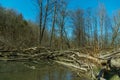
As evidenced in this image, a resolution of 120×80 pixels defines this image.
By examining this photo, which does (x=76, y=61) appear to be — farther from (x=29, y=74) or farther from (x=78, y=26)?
(x=78, y=26)

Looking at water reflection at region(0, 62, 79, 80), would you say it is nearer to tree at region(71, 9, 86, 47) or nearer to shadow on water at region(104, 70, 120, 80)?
shadow on water at region(104, 70, 120, 80)

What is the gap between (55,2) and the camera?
1067 inches

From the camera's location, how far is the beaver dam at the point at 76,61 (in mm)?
7026

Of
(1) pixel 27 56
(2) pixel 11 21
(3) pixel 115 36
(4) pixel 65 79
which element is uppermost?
(2) pixel 11 21

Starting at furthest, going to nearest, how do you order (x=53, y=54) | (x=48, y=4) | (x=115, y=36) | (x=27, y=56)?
(x=115, y=36) → (x=48, y=4) → (x=53, y=54) → (x=27, y=56)

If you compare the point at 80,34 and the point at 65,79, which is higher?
the point at 80,34

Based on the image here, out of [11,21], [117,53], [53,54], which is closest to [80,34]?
[11,21]

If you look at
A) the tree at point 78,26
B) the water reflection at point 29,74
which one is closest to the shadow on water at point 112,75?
the water reflection at point 29,74

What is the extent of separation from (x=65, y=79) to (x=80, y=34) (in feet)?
113

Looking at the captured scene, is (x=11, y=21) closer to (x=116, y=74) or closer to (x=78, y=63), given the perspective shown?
(x=78, y=63)

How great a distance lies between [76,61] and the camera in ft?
36.1

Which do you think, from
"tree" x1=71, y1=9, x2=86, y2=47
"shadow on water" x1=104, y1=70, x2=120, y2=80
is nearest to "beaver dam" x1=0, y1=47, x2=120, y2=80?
"shadow on water" x1=104, y1=70, x2=120, y2=80

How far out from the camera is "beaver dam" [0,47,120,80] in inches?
277

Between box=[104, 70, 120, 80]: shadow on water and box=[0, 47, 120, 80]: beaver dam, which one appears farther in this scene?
box=[0, 47, 120, 80]: beaver dam
